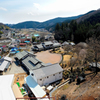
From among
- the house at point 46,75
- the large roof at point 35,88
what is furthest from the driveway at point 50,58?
the large roof at point 35,88

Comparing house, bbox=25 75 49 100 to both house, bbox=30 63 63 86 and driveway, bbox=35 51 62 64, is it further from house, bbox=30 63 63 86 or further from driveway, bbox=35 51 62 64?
driveway, bbox=35 51 62 64

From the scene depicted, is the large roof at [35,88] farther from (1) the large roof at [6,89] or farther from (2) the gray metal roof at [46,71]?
(1) the large roof at [6,89]

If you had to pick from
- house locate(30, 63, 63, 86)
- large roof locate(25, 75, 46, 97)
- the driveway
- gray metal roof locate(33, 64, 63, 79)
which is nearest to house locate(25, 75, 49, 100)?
large roof locate(25, 75, 46, 97)

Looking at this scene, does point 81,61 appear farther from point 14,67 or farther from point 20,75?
point 14,67

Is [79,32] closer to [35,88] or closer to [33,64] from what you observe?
[33,64]

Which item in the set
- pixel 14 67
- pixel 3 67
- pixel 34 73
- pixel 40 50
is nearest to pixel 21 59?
pixel 14 67
